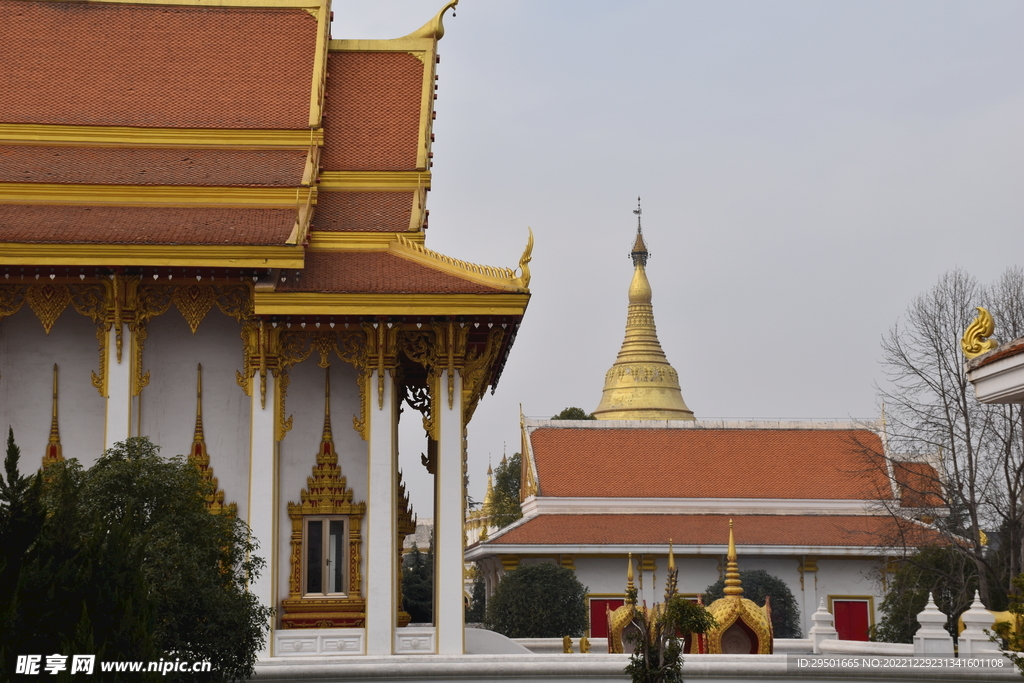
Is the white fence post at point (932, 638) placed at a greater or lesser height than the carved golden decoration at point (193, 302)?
lesser

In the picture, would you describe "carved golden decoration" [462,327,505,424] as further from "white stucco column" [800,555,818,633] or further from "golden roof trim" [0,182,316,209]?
"white stucco column" [800,555,818,633]

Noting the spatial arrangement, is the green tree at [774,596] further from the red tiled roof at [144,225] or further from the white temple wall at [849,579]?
the red tiled roof at [144,225]

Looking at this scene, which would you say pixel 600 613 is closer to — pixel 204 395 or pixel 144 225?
pixel 204 395

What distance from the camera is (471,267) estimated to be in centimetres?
1516

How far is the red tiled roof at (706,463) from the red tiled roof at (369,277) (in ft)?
66.6

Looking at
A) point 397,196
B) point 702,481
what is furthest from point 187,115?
point 702,481

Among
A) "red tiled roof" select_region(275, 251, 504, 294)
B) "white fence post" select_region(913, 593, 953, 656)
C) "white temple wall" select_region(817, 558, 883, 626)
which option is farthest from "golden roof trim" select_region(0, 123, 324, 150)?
"white temple wall" select_region(817, 558, 883, 626)

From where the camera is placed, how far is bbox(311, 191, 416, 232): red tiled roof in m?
16.3

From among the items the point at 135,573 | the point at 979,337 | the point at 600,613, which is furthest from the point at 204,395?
the point at 600,613

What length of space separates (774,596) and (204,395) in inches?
778

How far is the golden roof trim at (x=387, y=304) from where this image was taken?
1452 centimetres

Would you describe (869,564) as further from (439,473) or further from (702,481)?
(439,473)

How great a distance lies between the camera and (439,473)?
1496 centimetres

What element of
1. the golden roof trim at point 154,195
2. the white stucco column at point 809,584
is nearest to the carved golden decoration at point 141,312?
the golden roof trim at point 154,195
